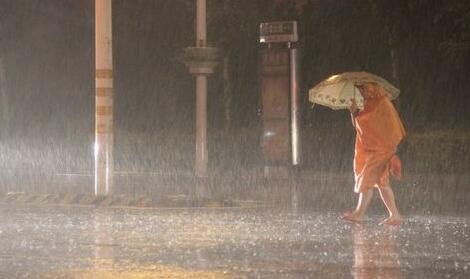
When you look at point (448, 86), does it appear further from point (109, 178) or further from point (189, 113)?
point (109, 178)

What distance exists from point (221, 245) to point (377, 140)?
3032mm

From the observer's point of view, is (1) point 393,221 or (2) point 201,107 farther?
(2) point 201,107

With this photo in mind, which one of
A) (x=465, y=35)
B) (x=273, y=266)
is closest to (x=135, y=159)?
(x=465, y=35)

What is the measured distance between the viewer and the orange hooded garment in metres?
12.8

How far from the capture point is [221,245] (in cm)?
1073

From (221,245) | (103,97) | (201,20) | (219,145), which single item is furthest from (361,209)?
(219,145)

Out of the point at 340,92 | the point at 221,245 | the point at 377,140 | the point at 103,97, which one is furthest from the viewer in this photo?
the point at 103,97

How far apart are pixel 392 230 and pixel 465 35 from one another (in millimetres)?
→ 18521

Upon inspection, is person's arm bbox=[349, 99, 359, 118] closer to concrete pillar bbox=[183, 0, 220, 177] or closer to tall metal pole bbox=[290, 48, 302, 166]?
tall metal pole bbox=[290, 48, 302, 166]

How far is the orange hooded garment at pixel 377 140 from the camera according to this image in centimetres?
1282

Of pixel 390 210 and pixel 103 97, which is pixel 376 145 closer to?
pixel 390 210

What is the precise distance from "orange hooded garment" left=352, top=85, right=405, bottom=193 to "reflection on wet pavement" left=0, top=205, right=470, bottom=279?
57cm

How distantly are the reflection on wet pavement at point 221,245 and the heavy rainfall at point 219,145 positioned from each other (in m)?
0.03

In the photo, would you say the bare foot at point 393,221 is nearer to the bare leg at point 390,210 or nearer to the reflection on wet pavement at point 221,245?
the bare leg at point 390,210
